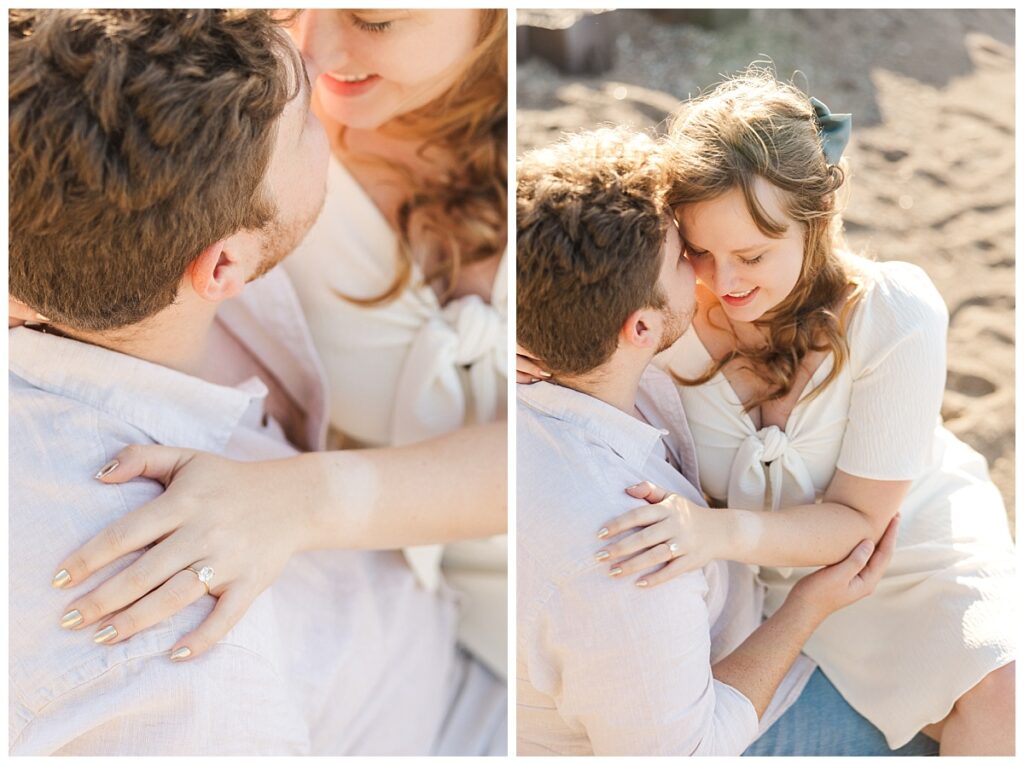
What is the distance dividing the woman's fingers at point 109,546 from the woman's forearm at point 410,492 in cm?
24

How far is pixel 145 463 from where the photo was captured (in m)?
1.34

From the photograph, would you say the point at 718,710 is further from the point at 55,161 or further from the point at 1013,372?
the point at 1013,372

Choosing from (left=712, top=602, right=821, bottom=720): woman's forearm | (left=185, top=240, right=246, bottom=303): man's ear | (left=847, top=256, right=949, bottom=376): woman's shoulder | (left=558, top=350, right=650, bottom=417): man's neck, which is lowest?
(left=712, top=602, right=821, bottom=720): woman's forearm

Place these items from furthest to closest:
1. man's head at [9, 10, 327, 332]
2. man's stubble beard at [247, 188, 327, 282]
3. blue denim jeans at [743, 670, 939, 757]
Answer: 1. blue denim jeans at [743, 670, 939, 757]
2. man's stubble beard at [247, 188, 327, 282]
3. man's head at [9, 10, 327, 332]

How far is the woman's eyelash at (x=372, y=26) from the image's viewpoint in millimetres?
1491

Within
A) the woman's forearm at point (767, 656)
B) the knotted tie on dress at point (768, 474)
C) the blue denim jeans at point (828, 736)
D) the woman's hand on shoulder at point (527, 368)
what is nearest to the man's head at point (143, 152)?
the woman's hand on shoulder at point (527, 368)

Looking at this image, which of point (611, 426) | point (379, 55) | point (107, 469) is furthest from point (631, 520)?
point (379, 55)

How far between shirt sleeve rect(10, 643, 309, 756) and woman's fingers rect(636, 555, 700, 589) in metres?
0.51

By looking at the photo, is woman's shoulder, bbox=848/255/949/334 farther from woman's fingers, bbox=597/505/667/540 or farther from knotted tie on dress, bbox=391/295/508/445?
knotted tie on dress, bbox=391/295/508/445

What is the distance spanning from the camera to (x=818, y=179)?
130 centimetres

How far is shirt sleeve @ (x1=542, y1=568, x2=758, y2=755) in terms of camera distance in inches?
51.6

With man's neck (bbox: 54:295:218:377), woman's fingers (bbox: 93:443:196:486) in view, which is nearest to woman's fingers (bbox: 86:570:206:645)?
woman's fingers (bbox: 93:443:196:486)

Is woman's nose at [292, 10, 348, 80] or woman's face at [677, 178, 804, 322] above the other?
woman's nose at [292, 10, 348, 80]

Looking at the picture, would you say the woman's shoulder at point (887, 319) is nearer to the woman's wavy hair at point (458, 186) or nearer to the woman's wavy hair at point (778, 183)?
the woman's wavy hair at point (778, 183)
